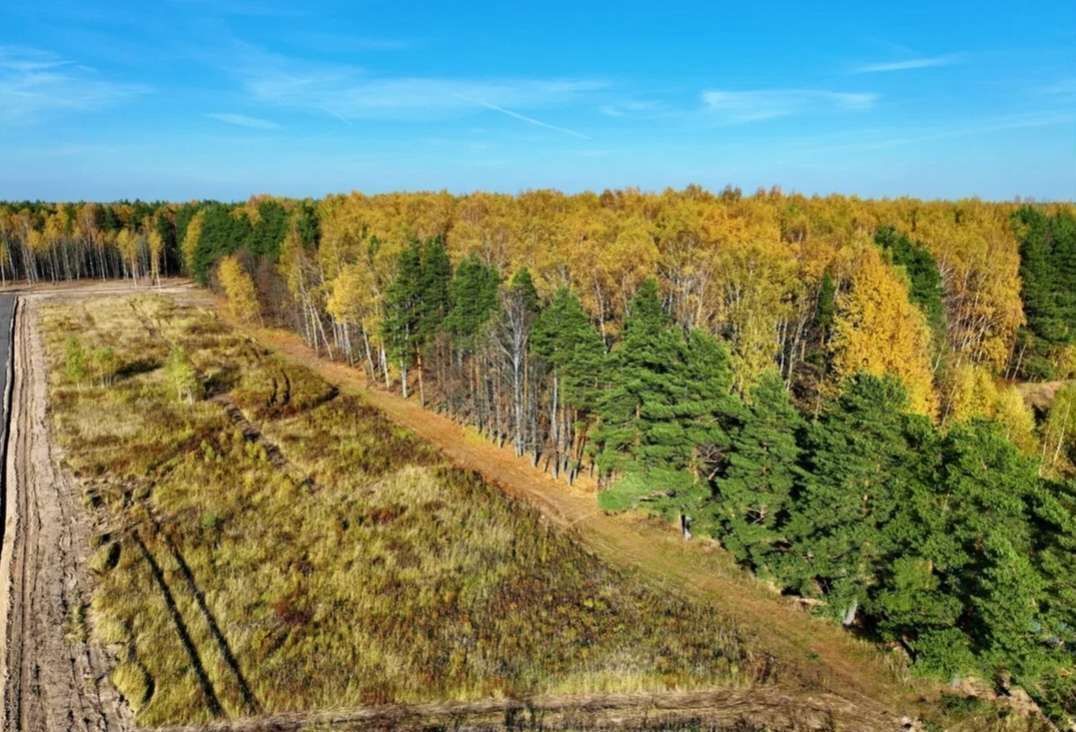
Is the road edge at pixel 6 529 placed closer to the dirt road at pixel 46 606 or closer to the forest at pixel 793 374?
the dirt road at pixel 46 606

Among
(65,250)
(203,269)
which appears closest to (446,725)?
(203,269)

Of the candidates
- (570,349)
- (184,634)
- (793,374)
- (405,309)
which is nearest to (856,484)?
(570,349)

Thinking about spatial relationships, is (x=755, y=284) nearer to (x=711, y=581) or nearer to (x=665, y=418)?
(x=665, y=418)

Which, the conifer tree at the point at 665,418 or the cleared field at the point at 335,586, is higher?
the conifer tree at the point at 665,418

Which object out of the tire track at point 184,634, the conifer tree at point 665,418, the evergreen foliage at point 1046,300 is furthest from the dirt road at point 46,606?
the evergreen foliage at point 1046,300

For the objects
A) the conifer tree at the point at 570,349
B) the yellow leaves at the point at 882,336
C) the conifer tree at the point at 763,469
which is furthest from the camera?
the conifer tree at the point at 570,349

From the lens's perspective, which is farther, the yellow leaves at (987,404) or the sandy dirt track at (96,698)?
the yellow leaves at (987,404)

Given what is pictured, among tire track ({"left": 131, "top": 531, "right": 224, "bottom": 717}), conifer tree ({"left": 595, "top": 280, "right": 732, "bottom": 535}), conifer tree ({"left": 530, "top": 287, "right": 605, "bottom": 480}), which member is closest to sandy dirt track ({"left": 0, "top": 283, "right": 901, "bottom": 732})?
tire track ({"left": 131, "top": 531, "right": 224, "bottom": 717})
